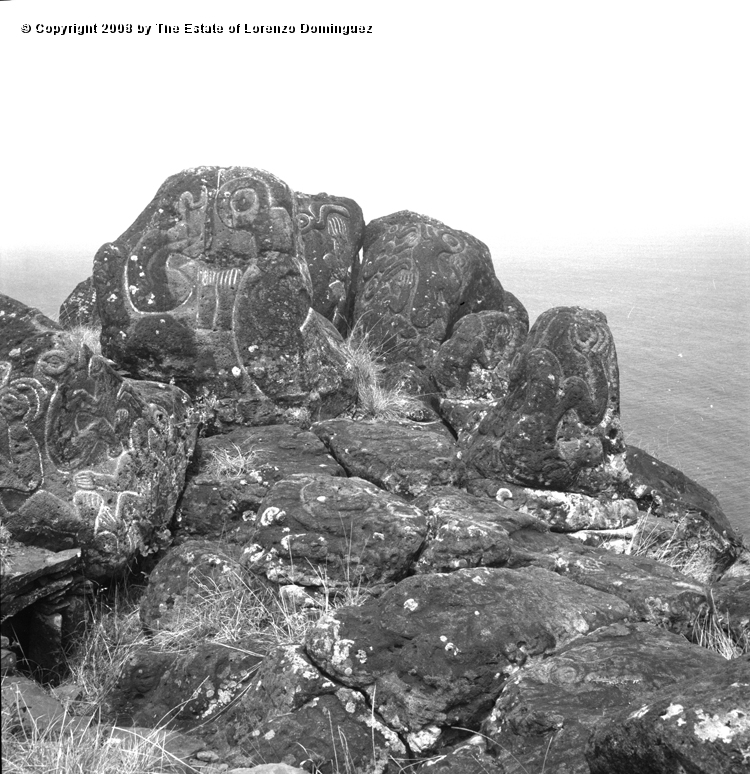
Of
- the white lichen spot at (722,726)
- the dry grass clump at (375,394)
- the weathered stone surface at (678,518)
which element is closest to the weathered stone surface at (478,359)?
the dry grass clump at (375,394)

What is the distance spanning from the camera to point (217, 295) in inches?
289

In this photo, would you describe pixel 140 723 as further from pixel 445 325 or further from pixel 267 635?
pixel 445 325

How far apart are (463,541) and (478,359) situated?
4.49m

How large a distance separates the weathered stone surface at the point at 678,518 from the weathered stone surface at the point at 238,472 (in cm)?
220

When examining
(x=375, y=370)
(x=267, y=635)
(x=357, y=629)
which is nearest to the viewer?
(x=357, y=629)

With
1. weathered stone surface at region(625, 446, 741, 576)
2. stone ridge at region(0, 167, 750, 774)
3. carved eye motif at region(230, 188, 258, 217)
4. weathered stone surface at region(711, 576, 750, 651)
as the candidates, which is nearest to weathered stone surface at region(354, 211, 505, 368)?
stone ridge at region(0, 167, 750, 774)

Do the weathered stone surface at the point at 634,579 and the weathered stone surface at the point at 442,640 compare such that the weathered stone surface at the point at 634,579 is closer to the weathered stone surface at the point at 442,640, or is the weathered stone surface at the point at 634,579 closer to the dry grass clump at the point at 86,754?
the weathered stone surface at the point at 442,640

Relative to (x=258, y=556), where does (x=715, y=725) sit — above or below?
above

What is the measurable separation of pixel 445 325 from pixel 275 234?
328cm

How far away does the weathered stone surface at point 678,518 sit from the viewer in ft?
21.8

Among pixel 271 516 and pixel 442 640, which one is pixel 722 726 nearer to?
pixel 442 640

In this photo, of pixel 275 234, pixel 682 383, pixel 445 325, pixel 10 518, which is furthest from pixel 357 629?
pixel 682 383

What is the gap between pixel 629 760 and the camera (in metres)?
2.76

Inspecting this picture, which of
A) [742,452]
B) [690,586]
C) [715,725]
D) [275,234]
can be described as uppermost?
[275,234]
